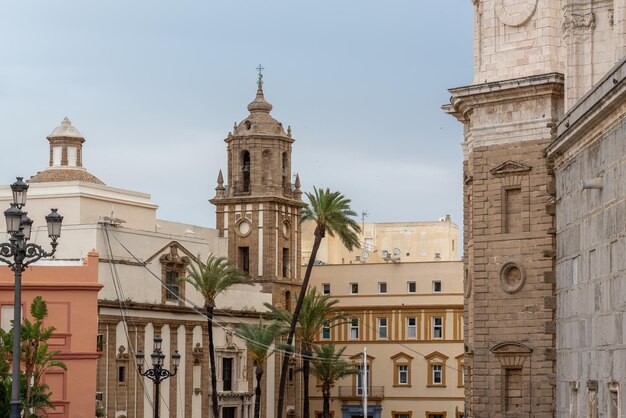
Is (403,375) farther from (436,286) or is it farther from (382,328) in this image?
(436,286)

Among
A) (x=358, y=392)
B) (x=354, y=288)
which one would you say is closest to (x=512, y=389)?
(x=358, y=392)

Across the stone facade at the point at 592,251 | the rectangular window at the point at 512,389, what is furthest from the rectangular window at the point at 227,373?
the stone facade at the point at 592,251

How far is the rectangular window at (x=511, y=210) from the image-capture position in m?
38.7

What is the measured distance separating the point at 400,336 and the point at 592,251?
172 feet

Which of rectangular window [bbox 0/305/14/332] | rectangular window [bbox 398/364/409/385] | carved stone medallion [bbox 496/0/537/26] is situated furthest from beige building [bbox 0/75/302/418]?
carved stone medallion [bbox 496/0/537/26]

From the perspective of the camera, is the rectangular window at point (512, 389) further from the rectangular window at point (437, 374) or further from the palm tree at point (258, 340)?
the rectangular window at point (437, 374)

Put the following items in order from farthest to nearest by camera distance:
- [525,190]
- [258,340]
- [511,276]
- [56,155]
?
[56,155], [258,340], [511,276], [525,190]

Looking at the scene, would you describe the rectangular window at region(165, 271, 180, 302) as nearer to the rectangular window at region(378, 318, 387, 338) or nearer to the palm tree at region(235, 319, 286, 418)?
the palm tree at region(235, 319, 286, 418)

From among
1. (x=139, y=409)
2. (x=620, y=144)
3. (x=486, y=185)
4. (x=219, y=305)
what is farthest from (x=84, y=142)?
(x=620, y=144)

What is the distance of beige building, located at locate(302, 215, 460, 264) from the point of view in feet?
322

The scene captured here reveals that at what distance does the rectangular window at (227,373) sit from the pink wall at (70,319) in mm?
21708

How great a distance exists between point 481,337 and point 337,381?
46650 millimetres

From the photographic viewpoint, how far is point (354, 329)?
84.9 m

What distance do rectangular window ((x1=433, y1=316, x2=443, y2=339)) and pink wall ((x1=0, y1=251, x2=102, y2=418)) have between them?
1259 inches
